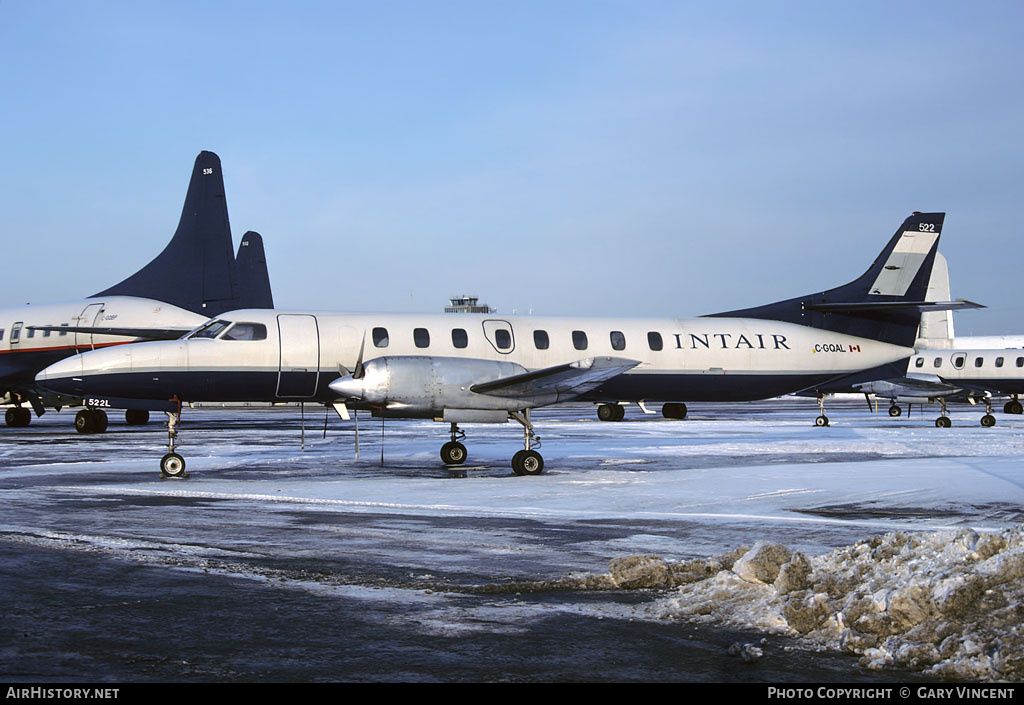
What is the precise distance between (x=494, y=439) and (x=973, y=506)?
17115 millimetres

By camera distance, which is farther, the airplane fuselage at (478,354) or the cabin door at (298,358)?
the cabin door at (298,358)

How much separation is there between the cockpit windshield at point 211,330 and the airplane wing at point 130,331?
11.4 m

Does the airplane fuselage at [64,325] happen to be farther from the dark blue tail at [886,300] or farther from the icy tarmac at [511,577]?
the dark blue tail at [886,300]

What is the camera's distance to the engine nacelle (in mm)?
16281

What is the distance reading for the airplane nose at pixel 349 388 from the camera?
16.3 metres

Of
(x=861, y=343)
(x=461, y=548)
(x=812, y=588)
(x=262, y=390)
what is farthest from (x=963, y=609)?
(x=861, y=343)

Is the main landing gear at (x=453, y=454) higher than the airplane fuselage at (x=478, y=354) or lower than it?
lower

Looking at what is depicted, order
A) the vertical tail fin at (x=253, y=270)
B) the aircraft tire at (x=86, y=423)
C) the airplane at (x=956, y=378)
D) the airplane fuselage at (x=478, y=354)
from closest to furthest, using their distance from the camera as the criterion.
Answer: the airplane fuselage at (x=478, y=354), the aircraft tire at (x=86, y=423), the airplane at (x=956, y=378), the vertical tail fin at (x=253, y=270)

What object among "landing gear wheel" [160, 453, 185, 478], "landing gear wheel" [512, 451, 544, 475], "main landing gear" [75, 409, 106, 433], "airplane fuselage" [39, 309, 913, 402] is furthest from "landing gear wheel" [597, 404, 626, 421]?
"landing gear wheel" [160, 453, 185, 478]

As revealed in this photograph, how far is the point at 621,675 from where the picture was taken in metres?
5.05

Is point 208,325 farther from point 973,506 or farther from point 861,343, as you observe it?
point 861,343

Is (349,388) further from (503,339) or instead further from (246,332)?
(503,339)

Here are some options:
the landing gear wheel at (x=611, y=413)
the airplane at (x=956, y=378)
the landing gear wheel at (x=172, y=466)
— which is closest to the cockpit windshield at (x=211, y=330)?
the landing gear wheel at (x=172, y=466)

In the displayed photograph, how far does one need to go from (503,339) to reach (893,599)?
14.2 m
